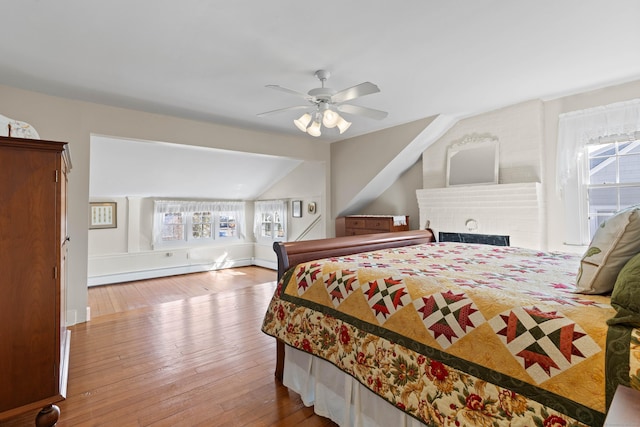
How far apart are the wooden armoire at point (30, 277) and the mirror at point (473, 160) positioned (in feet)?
13.7

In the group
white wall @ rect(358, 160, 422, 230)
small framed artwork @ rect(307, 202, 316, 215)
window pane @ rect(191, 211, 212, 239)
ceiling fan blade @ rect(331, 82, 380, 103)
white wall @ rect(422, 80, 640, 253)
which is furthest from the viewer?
window pane @ rect(191, 211, 212, 239)

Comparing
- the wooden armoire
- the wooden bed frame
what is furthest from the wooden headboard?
the wooden armoire

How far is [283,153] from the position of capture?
499 centimetres

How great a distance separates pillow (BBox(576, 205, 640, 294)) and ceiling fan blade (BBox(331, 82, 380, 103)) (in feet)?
5.36

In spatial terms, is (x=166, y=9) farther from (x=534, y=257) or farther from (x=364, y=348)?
(x=534, y=257)

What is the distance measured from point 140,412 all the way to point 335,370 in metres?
1.21

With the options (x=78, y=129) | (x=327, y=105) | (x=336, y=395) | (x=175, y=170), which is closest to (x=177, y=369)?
(x=336, y=395)

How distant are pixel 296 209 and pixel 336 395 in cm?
491

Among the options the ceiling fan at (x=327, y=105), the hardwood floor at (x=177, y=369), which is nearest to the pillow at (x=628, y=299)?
the hardwood floor at (x=177, y=369)

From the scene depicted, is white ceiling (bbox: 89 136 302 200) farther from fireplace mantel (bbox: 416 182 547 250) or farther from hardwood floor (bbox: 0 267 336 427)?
fireplace mantel (bbox: 416 182 547 250)

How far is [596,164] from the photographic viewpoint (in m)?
3.37

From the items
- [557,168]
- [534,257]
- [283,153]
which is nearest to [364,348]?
[534,257]

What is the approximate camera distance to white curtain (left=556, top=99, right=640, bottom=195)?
3.08 meters

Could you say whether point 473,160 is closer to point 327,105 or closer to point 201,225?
point 327,105
